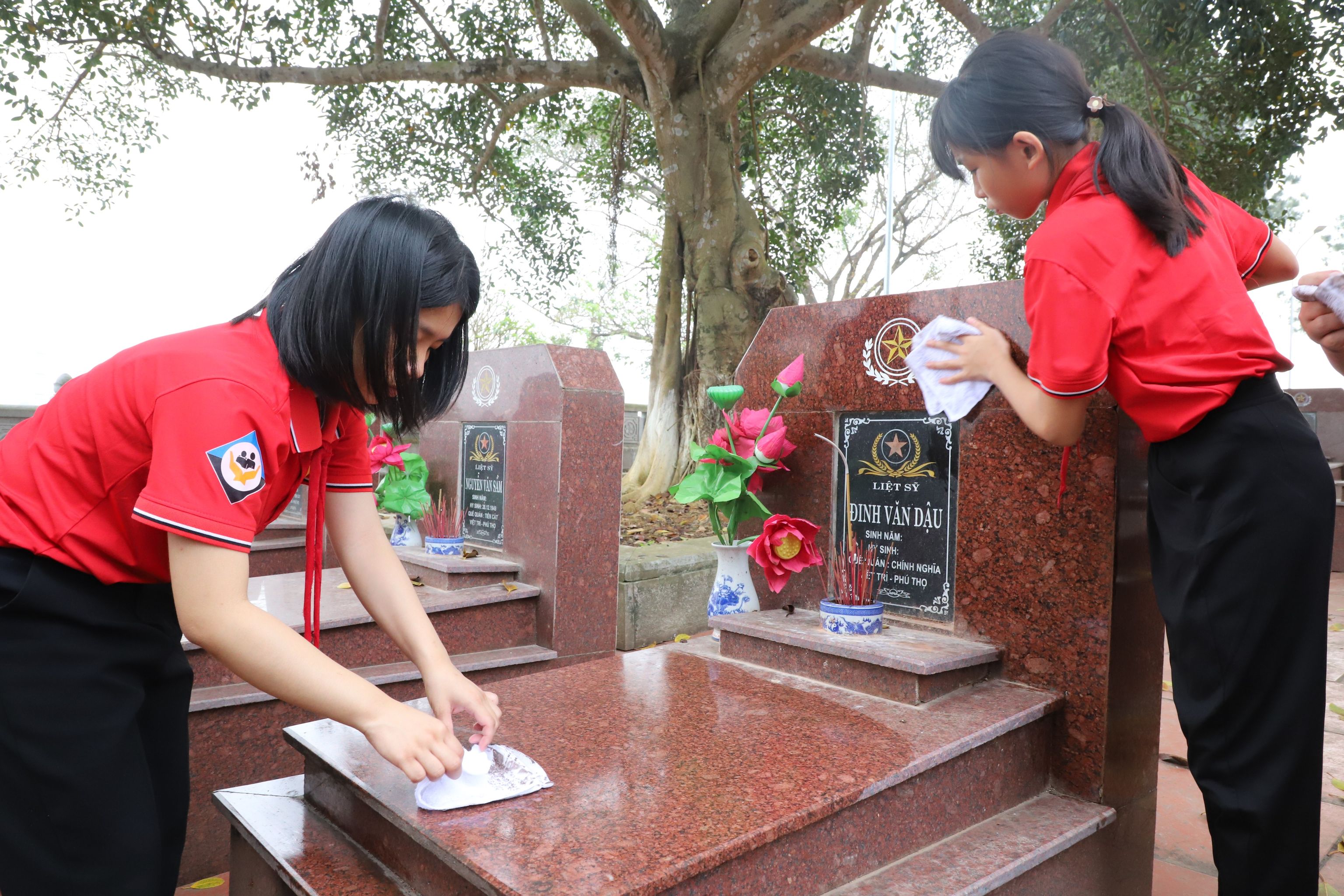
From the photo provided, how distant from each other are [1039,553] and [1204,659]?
2.07 feet

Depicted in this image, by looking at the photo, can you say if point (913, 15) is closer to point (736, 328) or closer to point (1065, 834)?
point (736, 328)

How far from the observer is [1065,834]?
2.03 m

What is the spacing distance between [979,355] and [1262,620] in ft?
2.48

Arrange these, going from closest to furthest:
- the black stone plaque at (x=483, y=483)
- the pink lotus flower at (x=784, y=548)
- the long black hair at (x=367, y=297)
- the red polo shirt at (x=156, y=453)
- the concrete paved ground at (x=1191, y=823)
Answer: the red polo shirt at (x=156, y=453) < the long black hair at (x=367, y=297) < the concrete paved ground at (x=1191, y=823) < the pink lotus flower at (x=784, y=548) < the black stone plaque at (x=483, y=483)

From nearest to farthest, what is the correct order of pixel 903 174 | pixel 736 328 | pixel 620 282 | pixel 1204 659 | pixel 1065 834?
pixel 1204 659
pixel 1065 834
pixel 736 328
pixel 903 174
pixel 620 282

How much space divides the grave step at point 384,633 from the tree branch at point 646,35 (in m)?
4.91

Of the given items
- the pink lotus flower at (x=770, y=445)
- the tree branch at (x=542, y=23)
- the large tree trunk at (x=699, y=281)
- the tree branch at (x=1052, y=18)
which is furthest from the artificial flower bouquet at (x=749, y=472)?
the tree branch at (x=542, y=23)

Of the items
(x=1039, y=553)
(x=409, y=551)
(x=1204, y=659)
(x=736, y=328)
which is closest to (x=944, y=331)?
(x=1039, y=553)

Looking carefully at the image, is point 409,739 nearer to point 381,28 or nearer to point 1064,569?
point 1064,569

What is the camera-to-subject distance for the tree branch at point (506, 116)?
29.0 ft

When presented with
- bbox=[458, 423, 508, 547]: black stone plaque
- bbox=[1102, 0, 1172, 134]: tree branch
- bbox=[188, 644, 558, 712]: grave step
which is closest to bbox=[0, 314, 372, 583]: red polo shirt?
bbox=[188, 644, 558, 712]: grave step

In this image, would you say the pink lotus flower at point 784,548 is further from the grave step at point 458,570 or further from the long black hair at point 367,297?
the grave step at point 458,570

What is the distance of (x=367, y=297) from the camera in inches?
50.6

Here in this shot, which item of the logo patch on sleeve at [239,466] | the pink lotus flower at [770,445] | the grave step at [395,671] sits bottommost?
the grave step at [395,671]
